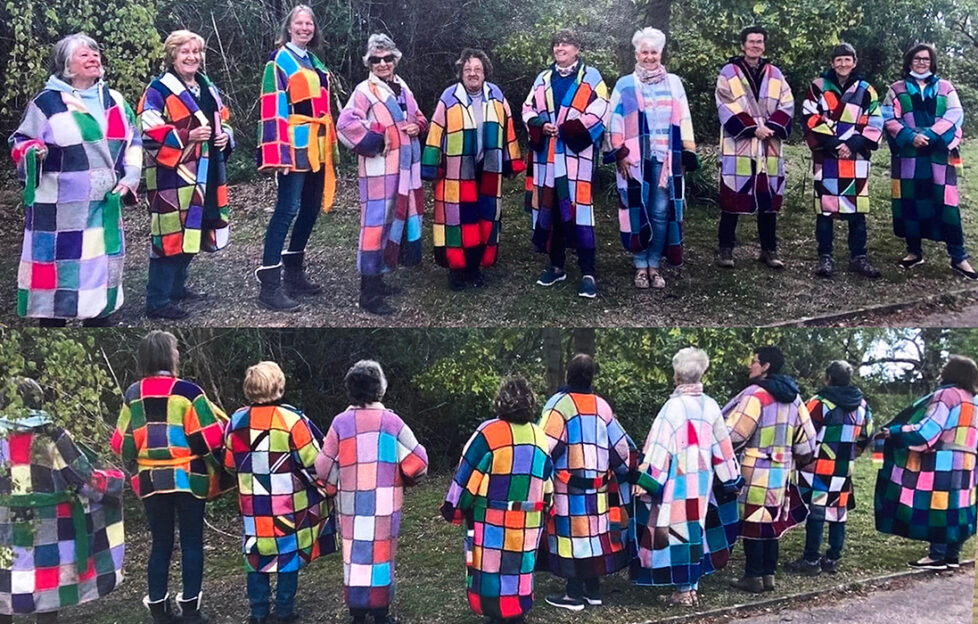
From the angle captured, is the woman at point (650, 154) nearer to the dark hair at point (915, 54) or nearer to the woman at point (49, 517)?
the dark hair at point (915, 54)

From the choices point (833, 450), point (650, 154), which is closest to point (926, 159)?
point (650, 154)

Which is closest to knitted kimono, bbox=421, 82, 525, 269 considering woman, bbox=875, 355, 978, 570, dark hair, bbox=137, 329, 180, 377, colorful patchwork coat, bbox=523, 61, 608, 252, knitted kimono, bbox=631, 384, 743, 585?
colorful patchwork coat, bbox=523, 61, 608, 252

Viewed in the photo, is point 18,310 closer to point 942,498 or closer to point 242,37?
point 242,37

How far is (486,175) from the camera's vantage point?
5723 mm

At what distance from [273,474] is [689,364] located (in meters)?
2.30

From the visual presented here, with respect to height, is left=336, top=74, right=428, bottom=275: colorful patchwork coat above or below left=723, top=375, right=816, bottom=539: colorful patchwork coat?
above

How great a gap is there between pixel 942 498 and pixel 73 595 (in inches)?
195

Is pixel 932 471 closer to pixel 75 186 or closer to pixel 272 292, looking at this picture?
pixel 272 292

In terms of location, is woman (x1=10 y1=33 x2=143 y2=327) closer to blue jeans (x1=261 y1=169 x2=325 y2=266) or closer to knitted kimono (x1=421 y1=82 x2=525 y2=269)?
blue jeans (x1=261 y1=169 x2=325 y2=266)

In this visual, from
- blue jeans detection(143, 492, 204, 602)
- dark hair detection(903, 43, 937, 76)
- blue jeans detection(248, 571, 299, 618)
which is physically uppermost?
dark hair detection(903, 43, 937, 76)

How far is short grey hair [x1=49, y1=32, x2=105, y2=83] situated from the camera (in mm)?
5156

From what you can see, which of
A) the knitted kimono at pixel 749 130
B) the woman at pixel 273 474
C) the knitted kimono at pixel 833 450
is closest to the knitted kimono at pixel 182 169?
the woman at pixel 273 474

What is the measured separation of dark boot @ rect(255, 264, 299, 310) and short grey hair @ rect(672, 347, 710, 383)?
6.85 ft

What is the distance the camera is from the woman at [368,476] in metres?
5.39
